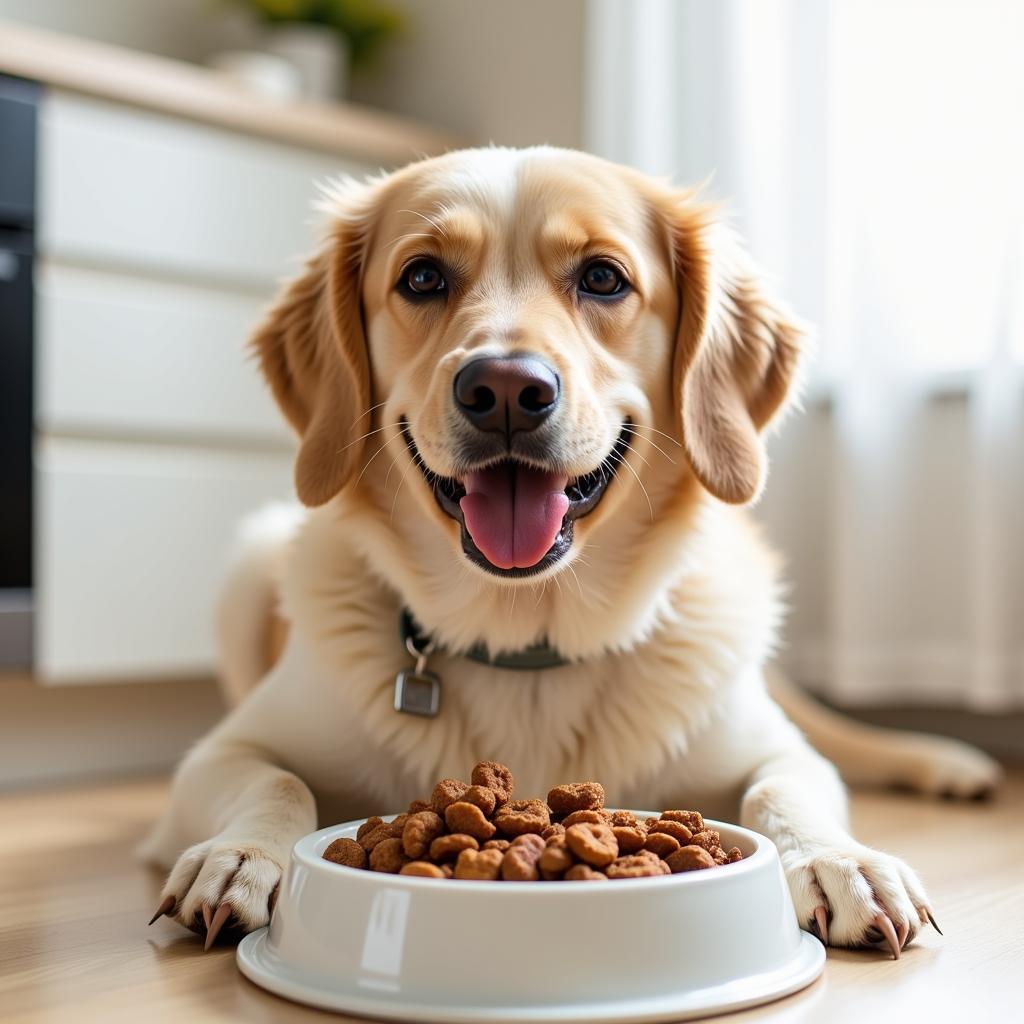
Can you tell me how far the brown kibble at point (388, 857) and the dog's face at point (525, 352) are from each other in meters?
0.38

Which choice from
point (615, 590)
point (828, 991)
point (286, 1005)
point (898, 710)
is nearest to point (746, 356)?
point (615, 590)

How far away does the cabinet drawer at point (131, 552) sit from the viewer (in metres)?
2.81

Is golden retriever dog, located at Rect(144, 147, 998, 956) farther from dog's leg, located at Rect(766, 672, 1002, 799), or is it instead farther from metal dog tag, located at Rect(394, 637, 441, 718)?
dog's leg, located at Rect(766, 672, 1002, 799)

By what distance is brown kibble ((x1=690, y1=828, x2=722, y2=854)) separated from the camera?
4.16 feet

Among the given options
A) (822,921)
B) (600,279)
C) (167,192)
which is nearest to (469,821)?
(822,921)

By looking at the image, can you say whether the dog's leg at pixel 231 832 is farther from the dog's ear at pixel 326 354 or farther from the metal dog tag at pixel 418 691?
the dog's ear at pixel 326 354

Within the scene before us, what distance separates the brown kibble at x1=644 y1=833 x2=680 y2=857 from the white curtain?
1609 mm

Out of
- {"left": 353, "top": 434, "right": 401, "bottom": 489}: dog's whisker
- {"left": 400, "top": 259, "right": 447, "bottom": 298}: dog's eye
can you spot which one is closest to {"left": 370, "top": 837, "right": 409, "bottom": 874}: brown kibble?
{"left": 353, "top": 434, "right": 401, "bottom": 489}: dog's whisker

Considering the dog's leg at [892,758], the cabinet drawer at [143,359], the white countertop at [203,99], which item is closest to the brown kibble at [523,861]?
the dog's leg at [892,758]

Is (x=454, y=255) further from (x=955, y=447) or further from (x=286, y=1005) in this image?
(x=955, y=447)

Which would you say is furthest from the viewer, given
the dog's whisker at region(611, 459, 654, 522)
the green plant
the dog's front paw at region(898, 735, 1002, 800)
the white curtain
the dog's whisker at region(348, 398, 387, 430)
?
the green plant

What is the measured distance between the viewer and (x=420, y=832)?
1.23 m

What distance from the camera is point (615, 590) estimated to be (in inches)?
65.9

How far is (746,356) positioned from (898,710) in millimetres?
1609
